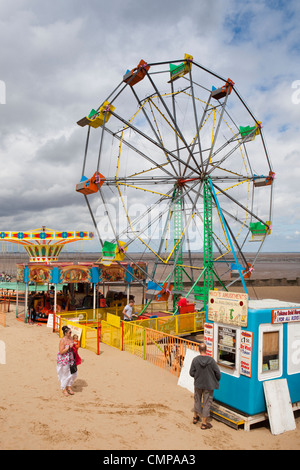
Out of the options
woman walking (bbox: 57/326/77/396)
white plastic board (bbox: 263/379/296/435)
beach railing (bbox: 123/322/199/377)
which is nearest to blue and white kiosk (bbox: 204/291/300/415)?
white plastic board (bbox: 263/379/296/435)

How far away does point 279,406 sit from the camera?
6.69 m

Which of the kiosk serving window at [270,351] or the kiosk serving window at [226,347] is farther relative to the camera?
the kiosk serving window at [226,347]

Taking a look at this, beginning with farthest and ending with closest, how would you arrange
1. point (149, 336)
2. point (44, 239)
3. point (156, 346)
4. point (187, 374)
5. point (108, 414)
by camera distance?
point (44, 239), point (149, 336), point (156, 346), point (187, 374), point (108, 414)

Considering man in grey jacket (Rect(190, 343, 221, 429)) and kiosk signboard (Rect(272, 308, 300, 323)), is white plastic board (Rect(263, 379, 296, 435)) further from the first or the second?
kiosk signboard (Rect(272, 308, 300, 323))

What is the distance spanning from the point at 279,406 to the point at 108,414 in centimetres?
336

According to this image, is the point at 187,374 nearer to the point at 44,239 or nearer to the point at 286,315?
the point at 286,315

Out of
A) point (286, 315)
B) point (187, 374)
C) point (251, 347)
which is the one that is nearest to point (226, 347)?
point (251, 347)

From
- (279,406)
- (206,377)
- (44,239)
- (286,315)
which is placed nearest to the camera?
(206,377)

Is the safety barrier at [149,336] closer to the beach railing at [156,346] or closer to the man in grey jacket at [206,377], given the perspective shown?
the beach railing at [156,346]

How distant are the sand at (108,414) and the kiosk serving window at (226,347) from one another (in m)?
1.15

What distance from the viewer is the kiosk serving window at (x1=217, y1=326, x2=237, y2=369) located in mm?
7074

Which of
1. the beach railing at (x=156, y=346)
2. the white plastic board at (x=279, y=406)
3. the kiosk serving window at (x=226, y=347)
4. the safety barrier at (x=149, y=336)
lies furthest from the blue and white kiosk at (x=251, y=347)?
the beach railing at (x=156, y=346)

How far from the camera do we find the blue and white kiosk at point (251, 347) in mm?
6641

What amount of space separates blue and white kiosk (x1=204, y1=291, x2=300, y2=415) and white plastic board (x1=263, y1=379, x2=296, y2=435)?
0.13 m
